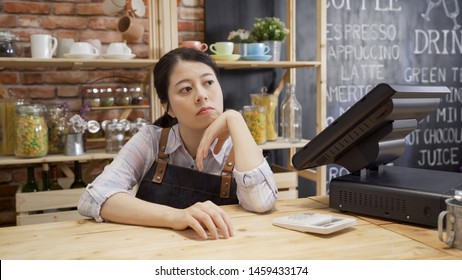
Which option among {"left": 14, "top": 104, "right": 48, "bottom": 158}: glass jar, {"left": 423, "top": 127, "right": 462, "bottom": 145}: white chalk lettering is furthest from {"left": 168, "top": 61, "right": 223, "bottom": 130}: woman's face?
{"left": 423, "top": 127, "right": 462, "bottom": 145}: white chalk lettering

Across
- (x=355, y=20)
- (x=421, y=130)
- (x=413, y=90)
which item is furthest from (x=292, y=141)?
(x=413, y=90)

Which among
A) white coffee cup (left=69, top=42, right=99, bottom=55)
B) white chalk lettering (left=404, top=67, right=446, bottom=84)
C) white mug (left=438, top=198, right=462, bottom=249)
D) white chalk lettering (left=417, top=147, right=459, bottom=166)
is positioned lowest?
white chalk lettering (left=417, top=147, right=459, bottom=166)

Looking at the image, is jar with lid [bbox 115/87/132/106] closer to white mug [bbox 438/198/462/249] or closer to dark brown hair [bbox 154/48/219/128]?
dark brown hair [bbox 154/48/219/128]

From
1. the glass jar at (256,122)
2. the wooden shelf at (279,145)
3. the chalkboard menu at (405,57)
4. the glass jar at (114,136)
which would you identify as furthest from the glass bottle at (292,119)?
the glass jar at (114,136)

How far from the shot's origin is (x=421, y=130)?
11.3 ft

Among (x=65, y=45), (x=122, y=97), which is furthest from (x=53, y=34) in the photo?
(x=122, y=97)

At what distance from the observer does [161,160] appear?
157cm

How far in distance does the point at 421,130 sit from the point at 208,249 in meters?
2.85

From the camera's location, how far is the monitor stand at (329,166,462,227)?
1.08 m

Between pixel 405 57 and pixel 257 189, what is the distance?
244 centimetres

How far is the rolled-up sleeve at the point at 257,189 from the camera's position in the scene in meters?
1.27

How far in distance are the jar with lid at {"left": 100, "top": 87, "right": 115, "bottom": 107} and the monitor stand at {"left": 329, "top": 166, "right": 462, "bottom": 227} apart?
60.7 inches

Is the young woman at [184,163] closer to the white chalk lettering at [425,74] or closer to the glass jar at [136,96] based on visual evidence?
the glass jar at [136,96]
